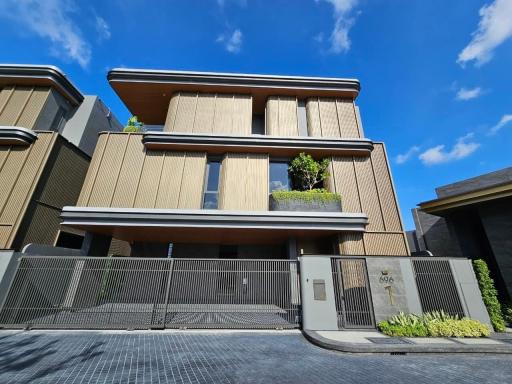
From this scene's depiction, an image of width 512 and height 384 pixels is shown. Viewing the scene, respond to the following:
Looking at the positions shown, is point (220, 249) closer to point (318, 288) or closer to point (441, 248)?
point (318, 288)

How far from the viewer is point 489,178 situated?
16203 mm

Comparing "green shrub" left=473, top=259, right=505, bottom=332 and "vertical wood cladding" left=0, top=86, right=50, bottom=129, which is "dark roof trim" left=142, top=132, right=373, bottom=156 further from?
"green shrub" left=473, top=259, right=505, bottom=332

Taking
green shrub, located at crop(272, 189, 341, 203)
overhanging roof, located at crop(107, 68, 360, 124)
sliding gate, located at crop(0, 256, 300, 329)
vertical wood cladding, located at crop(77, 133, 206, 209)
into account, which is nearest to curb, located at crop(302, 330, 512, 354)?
sliding gate, located at crop(0, 256, 300, 329)

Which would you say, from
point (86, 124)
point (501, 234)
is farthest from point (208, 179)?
point (501, 234)

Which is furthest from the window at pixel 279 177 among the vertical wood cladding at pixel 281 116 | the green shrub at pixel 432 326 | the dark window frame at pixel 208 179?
the green shrub at pixel 432 326

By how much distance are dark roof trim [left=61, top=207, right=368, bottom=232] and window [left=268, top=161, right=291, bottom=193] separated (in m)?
3.13

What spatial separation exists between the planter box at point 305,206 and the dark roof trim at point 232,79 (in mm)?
8884

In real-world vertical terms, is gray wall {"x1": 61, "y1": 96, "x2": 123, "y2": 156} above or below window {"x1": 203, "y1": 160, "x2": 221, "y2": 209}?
above

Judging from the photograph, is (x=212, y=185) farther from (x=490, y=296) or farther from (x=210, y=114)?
(x=490, y=296)

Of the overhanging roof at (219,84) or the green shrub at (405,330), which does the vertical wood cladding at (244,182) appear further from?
the green shrub at (405,330)

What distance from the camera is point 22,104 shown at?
1446 cm

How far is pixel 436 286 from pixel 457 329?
1627 mm

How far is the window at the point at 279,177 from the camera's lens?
1432cm

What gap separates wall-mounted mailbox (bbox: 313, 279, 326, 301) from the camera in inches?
356
